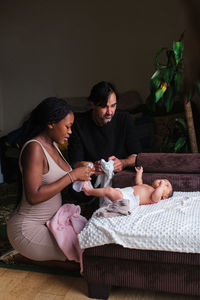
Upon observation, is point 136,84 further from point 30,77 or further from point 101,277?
point 101,277

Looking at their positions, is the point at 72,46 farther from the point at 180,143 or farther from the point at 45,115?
the point at 45,115

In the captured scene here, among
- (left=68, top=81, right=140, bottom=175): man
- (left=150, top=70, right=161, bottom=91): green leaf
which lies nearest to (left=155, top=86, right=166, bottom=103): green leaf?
(left=150, top=70, right=161, bottom=91): green leaf

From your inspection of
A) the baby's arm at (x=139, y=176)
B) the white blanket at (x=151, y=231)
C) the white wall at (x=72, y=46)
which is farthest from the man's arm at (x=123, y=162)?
the white wall at (x=72, y=46)

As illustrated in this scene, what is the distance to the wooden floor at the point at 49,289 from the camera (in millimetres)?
1706

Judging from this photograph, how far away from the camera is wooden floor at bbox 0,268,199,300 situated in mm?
1706

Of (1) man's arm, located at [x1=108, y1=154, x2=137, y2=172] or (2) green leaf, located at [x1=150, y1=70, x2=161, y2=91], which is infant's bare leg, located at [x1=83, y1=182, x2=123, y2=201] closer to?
(1) man's arm, located at [x1=108, y1=154, x2=137, y2=172]

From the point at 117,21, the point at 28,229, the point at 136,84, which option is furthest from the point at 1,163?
the point at 28,229

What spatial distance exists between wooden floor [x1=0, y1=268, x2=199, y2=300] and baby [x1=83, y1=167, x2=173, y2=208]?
0.43 meters

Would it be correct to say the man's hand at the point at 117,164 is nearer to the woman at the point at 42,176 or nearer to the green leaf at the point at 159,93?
the woman at the point at 42,176

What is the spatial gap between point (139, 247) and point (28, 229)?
58 cm

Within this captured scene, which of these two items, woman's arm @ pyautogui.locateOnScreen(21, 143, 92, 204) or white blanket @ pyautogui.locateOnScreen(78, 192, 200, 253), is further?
woman's arm @ pyautogui.locateOnScreen(21, 143, 92, 204)

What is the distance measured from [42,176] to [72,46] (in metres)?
4.15

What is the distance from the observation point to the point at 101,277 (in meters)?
1.65

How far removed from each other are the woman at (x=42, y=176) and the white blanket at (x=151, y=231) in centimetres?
25
